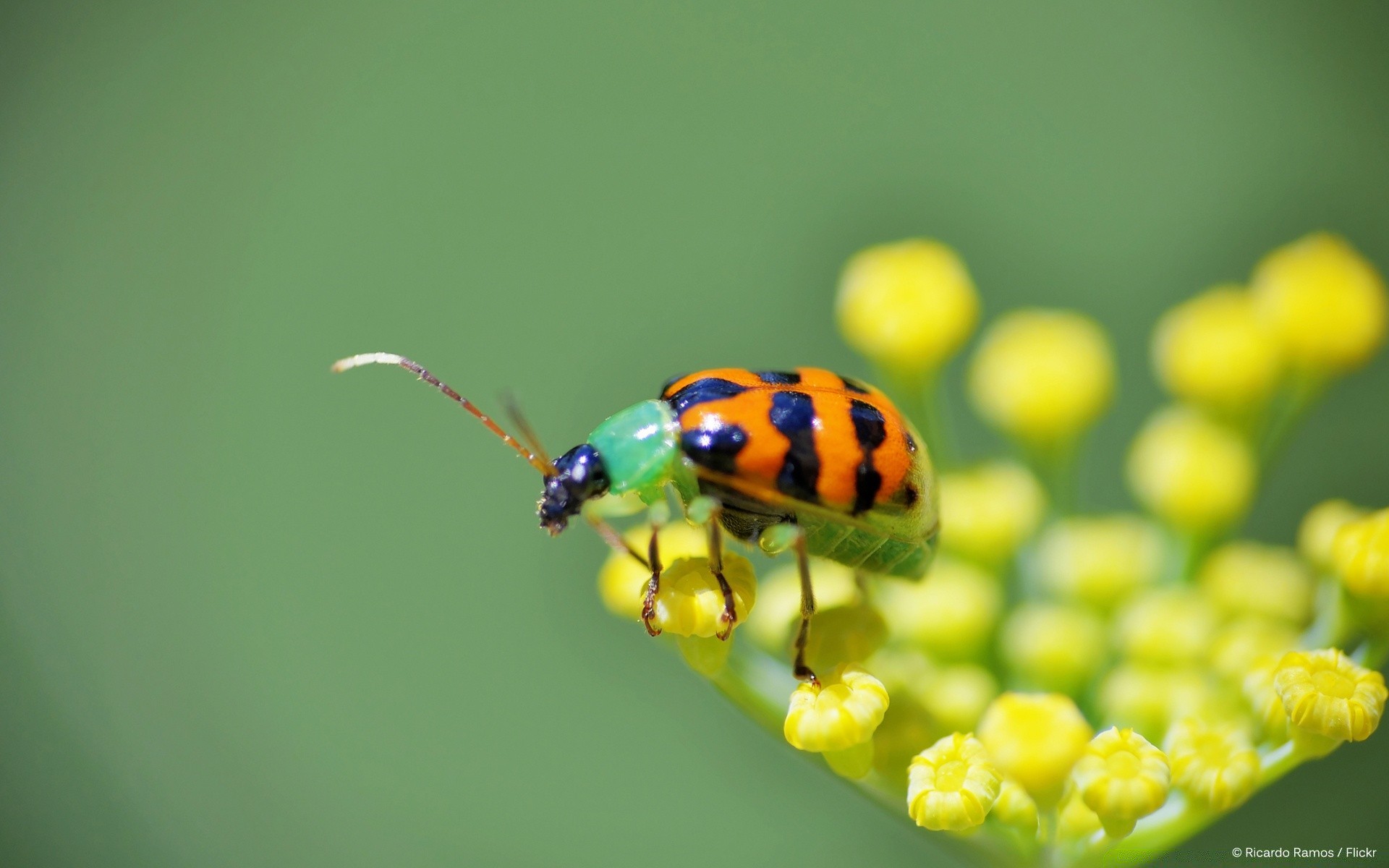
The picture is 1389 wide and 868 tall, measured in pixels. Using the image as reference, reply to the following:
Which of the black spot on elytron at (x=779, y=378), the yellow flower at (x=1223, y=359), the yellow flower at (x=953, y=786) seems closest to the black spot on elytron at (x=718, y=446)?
the black spot on elytron at (x=779, y=378)

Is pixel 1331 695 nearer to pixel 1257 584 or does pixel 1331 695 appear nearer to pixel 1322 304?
pixel 1257 584

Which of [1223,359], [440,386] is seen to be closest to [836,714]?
[440,386]

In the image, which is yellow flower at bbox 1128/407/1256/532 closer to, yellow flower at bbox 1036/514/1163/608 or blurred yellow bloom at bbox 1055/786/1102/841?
yellow flower at bbox 1036/514/1163/608

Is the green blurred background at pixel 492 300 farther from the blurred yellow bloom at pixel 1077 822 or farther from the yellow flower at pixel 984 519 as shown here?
the blurred yellow bloom at pixel 1077 822

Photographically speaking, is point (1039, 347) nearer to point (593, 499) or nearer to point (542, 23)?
point (593, 499)

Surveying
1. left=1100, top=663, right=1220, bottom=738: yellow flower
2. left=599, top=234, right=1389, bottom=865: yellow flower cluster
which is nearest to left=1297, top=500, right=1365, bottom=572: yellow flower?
left=599, top=234, right=1389, bottom=865: yellow flower cluster

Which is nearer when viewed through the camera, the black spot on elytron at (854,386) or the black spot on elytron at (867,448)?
the black spot on elytron at (867,448)
